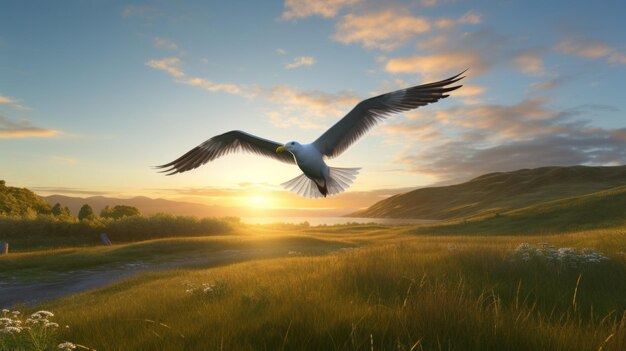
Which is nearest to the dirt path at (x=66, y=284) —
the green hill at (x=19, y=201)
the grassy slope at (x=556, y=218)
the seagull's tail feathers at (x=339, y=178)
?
the seagull's tail feathers at (x=339, y=178)

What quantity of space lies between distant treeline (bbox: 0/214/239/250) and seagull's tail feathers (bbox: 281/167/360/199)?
36.7 metres

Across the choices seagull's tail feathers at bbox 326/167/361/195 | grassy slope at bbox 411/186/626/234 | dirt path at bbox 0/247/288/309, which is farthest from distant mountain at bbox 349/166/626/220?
seagull's tail feathers at bbox 326/167/361/195

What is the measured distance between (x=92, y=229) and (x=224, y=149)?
36507 millimetres

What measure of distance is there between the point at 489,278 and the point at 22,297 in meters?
18.0

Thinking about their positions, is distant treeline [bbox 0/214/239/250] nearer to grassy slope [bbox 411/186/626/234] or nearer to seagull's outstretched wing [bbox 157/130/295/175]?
grassy slope [bbox 411/186/626/234]

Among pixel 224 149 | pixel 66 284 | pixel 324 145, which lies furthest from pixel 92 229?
pixel 324 145

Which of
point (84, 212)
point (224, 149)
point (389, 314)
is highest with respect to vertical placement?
point (224, 149)

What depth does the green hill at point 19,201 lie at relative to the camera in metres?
61.2

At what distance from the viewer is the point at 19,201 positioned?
64062mm

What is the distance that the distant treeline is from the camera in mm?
39938

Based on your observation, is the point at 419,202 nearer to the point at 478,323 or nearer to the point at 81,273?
the point at 81,273

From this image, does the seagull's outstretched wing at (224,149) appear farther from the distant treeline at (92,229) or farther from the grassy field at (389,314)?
the distant treeline at (92,229)

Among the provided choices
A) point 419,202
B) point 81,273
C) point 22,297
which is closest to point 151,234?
point 81,273

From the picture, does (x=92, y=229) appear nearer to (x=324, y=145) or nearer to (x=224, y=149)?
(x=224, y=149)
